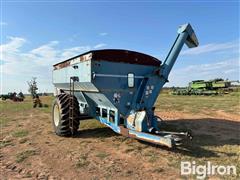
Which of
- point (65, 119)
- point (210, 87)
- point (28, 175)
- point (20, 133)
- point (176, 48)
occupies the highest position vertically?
point (176, 48)

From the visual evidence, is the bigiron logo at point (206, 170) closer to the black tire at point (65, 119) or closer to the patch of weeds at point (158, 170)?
the patch of weeds at point (158, 170)

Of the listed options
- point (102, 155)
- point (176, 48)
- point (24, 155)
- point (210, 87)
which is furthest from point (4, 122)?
point (210, 87)

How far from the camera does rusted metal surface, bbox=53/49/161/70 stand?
5934 millimetres

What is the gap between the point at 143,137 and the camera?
5.25 meters

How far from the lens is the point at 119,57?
20.4 ft

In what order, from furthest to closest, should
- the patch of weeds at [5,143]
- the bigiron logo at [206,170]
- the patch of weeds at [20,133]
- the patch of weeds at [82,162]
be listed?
1. the patch of weeds at [20,133]
2. the patch of weeds at [5,143]
3. the patch of weeds at [82,162]
4. the bigiron logo at [206,170]

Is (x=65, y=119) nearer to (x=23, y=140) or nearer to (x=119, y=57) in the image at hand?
(x=23, y=140)

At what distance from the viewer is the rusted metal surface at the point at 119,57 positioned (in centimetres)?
593

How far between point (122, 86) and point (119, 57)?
2.56 ft

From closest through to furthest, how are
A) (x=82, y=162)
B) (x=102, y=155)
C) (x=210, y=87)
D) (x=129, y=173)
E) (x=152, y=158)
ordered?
(x=129, y=173)
(x=82, y=162)
(x=152, y=158)
(x=102, y=155)
(x=210, y=87)

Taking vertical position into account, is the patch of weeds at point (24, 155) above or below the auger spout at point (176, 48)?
below

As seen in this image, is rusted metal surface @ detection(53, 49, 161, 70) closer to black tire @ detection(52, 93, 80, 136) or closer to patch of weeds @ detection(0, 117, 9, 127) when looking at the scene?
black tire @ detection(52, 93, 80, 136)

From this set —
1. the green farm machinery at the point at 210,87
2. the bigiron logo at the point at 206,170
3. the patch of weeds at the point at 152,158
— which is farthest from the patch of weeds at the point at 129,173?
the green farm machinery at the point at 210,87

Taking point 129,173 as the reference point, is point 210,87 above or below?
above
